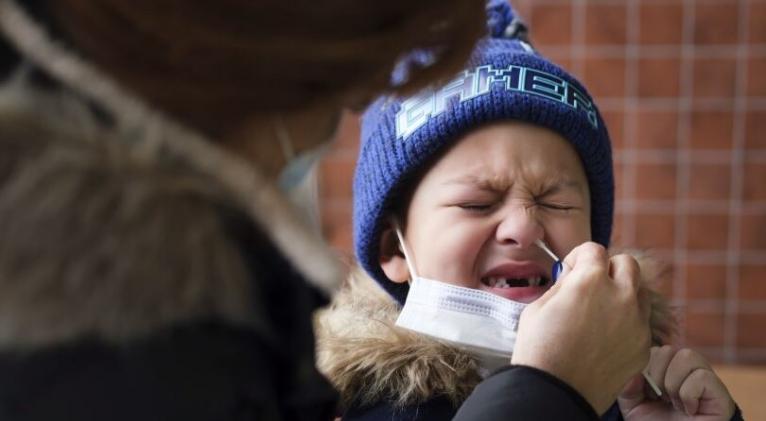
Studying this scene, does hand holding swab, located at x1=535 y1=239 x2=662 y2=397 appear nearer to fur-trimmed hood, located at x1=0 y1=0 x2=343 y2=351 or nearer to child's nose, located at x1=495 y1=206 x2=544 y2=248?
child's nose, located at x1=495 y1=206 x2=544 y2=248

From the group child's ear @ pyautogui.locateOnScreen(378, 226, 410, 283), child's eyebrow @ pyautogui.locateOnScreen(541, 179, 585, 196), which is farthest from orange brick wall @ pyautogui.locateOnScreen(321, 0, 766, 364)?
child's eyebrow @ pyautogui.locateOnScreen(541, 179, 585, 196)

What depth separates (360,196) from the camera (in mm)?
1293

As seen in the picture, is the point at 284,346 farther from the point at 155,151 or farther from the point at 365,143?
the point at 365,143

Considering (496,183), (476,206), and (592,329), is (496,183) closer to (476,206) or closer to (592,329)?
(476,206)

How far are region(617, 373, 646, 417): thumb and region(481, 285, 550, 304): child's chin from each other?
6.7 inches

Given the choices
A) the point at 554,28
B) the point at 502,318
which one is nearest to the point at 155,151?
the point at 502,318

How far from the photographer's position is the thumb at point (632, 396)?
1206mm

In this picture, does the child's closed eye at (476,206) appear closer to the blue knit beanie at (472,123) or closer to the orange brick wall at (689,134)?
the blue knit beanie at (472,123)

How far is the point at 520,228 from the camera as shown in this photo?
115 centimetres

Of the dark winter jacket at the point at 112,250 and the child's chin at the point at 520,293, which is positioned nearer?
Result: the dark winter jacket at the point at 112,250

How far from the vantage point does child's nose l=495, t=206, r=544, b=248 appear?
45.4 inches

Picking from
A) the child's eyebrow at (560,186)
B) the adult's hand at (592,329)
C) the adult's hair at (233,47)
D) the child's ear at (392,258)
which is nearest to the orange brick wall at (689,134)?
the child's ear at (392,258)

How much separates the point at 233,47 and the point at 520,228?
71 cm

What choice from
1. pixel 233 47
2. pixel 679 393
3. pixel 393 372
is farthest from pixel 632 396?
pixel 233 47
